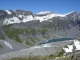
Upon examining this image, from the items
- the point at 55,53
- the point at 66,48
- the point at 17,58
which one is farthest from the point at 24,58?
the point at 66,48

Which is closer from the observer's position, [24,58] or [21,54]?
[24,58]

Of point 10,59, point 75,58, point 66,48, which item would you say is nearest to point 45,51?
point 66,48

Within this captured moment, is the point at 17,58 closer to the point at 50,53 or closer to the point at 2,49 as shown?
the point at 50,53

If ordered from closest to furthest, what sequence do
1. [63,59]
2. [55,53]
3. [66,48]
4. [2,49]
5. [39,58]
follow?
[63,59] < [39,58] < [55,53] < [66,48] < [2,49]

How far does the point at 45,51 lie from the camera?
425 ft

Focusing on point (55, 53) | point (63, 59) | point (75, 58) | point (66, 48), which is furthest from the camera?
point (66, 48)

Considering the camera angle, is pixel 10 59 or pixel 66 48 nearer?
pixel 10 59

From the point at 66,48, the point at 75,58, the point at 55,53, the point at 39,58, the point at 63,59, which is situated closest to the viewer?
the point at 75,58

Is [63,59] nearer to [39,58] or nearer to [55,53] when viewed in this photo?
[39,58]

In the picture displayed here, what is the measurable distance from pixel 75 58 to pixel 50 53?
42228 mm

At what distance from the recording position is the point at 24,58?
11500 centimetres

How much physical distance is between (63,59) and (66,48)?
41.7 meters

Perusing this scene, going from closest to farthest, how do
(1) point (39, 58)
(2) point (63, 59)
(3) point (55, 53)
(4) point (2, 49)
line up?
1. (2) point (63, 59)
2. (1) point (39, 58)
3. (3) point (55, 53)
4. (4) point (2, 49)

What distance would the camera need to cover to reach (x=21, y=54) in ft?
415
